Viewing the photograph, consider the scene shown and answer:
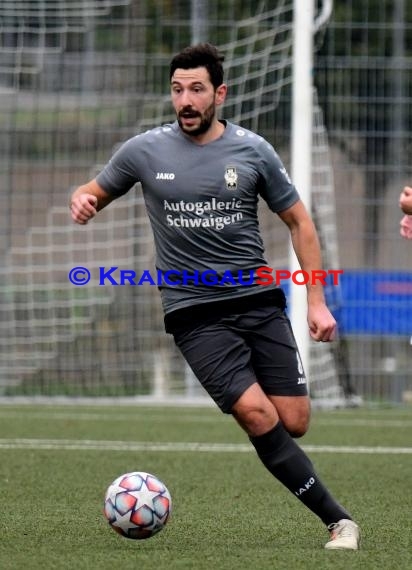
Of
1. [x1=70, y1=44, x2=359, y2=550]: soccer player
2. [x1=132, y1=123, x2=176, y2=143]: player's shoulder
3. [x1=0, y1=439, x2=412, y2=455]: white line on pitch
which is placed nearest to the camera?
[x1=70, y1=44, x2=359, y2=550]: soccer player

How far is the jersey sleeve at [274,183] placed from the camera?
5777 millimetres

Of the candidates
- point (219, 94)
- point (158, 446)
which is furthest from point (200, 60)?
point (158, 446)

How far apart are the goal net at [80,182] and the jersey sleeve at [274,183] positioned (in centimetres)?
828

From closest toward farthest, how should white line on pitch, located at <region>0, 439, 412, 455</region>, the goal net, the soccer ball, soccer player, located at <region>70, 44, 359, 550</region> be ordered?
1. the soccer ball
2. soccer player, located at <region>70, 44, 359, 550</region>
3. white line on pitch, located at <region>0, 439, 412, 455</region>
4. the goal net

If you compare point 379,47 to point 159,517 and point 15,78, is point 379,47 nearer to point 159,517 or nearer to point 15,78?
point 15,78

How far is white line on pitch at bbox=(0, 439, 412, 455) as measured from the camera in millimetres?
9664


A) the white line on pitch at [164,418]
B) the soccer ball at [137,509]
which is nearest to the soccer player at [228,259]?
the soccer ball at [137,509]

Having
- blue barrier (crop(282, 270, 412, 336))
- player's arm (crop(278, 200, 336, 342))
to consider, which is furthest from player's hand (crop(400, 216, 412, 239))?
blue barrier (crop(282, 270, 412, 336))

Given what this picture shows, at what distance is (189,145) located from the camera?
5.81m

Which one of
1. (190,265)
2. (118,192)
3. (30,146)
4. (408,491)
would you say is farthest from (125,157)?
(30,146)

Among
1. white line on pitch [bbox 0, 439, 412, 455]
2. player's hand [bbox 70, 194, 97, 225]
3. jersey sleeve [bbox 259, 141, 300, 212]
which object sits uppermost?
jersey sleeve [bbox 259, 141, 300, 212]

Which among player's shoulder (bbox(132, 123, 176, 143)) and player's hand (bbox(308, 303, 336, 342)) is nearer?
player's hand (bbox(308, 303, 336, 342))

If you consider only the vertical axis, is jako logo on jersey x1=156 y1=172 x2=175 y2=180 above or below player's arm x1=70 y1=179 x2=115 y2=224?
above

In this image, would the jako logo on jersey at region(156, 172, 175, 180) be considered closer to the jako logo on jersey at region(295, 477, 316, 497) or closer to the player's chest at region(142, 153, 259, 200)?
the player's chest at region(142, 153, 259, 200)
